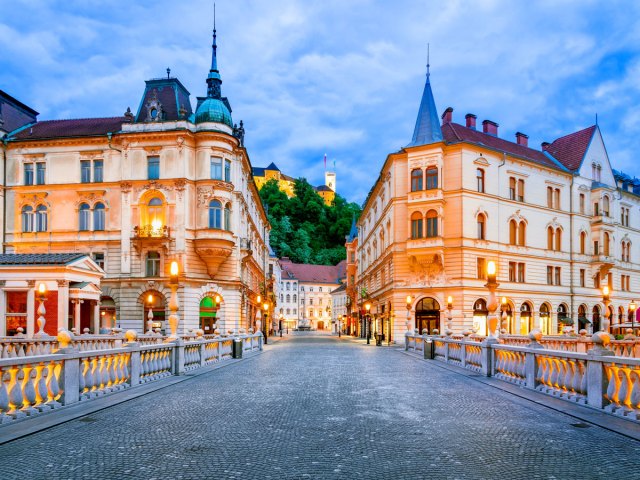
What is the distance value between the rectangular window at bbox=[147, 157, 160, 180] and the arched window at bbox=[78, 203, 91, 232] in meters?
5.50

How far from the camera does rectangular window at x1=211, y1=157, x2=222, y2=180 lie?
38688 mm

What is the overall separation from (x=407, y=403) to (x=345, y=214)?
4320 inches

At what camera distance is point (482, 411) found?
10094mm

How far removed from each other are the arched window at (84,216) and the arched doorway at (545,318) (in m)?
36.4

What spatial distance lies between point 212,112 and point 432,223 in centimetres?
1824

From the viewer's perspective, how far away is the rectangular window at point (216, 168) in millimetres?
38688

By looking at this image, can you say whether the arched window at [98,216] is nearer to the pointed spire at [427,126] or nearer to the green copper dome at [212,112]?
the green copper dome at [212,112]

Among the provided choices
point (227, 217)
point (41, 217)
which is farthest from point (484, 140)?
point (41, 217)

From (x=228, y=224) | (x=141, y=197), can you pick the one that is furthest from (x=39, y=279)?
(x=228, y=224)

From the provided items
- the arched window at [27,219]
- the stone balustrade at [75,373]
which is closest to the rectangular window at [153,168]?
the arched window at [27,219]

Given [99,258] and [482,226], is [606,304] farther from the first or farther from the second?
[99,258]

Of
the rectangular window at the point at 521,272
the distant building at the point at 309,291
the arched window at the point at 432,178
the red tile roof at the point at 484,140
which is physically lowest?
the distant building at the point at 309,291

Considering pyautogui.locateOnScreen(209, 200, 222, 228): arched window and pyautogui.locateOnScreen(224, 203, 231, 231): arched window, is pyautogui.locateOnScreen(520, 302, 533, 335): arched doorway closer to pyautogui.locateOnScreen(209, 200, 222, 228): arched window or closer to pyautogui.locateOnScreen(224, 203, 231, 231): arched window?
pyautogui.locateOnScreen(224, 203, 231, 231): arched window

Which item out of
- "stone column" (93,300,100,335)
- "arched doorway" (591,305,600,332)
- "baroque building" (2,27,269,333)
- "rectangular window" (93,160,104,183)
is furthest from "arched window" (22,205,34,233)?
"arched doorway" (591,305,600,332)
